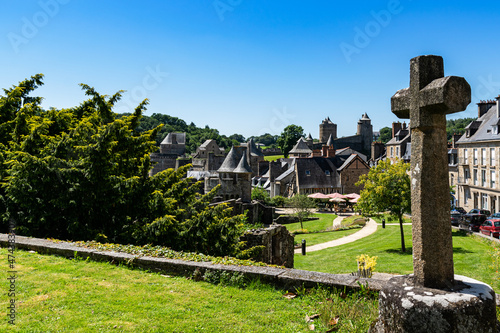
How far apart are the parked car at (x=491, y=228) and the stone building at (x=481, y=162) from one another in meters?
14.2

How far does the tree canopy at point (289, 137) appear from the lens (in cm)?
12150

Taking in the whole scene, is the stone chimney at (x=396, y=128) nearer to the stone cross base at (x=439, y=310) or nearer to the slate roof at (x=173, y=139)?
the slate roof at (x=173, y=139)

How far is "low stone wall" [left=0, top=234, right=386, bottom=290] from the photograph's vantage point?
6152 mm

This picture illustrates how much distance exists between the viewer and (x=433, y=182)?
4.11 meters

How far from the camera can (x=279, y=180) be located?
6012 centimetres

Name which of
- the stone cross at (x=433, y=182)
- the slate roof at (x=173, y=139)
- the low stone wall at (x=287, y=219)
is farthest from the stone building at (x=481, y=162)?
the slate roof at (x=173, y=139)

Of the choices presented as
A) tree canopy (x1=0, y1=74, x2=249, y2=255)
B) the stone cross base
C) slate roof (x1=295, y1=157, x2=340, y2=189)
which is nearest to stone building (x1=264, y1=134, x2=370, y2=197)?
slate roof (x1=295, y1=157, x2=340, y2=189)

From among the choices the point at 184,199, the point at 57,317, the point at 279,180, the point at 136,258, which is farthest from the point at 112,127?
the point at 279,180

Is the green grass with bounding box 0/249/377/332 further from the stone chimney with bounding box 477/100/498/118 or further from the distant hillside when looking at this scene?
the distant hillside

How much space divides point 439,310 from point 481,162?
43.0 meters

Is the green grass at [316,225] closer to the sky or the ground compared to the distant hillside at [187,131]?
closer to the ground

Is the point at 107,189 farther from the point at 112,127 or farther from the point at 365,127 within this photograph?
the point at 365,127

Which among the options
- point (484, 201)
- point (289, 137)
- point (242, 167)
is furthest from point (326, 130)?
point (242, 167)

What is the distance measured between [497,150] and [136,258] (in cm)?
3953
